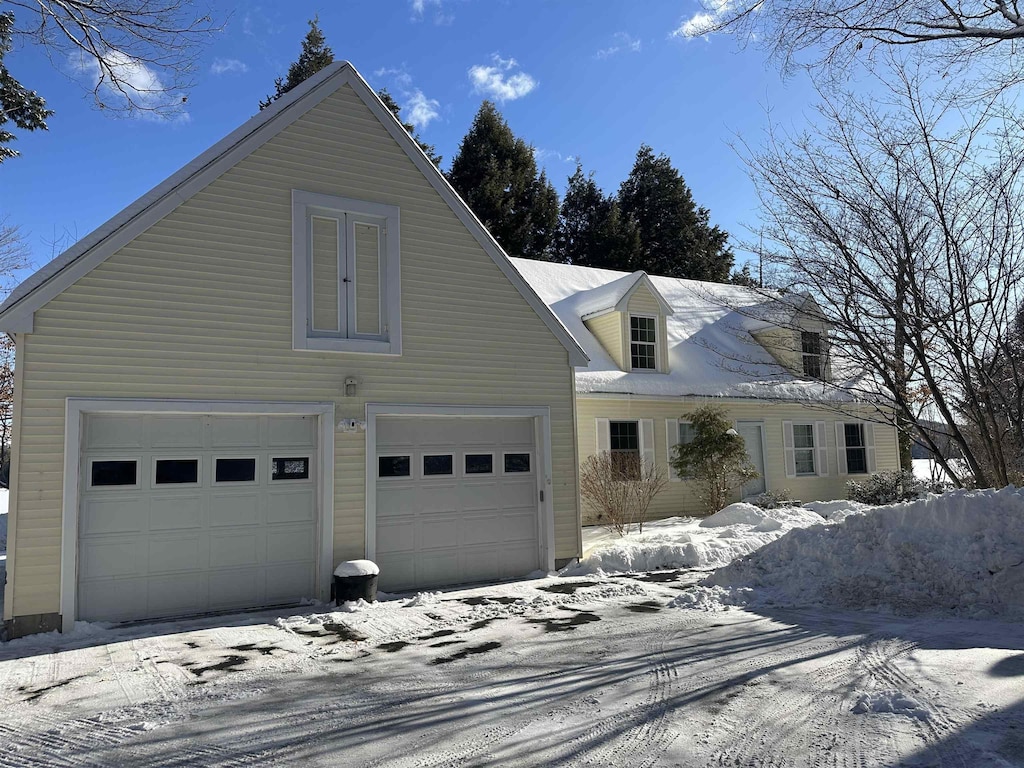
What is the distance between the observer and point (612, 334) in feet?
59.7

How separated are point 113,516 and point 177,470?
84cm

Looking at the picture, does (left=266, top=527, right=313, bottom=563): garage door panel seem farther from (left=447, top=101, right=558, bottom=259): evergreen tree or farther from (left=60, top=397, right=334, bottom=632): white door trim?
(left=447, top=101, right=558, bottom=259): evergreen tree

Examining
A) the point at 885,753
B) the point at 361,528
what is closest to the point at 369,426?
the point at 361,528

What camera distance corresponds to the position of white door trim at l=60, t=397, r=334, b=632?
26.2ft

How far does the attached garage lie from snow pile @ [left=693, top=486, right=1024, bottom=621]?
9.45 feet

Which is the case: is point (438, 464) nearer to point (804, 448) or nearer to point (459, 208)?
point (459, 208)

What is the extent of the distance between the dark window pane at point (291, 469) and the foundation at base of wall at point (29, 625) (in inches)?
108

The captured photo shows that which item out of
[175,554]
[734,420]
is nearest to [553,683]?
[175,554]

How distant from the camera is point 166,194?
887 centimetres

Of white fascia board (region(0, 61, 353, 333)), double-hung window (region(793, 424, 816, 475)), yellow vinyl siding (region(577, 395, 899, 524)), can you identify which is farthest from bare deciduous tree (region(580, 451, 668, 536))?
white fascia board (region(0, 61, 353, 333))

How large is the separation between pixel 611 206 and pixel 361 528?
28.7 metres

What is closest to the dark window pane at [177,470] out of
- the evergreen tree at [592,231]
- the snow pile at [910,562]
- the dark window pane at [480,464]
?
the dark window pane at [480,464]

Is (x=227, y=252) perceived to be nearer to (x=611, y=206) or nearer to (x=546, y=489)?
(x=546, y=489)

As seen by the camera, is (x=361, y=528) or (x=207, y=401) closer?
(x=207, y=401)
